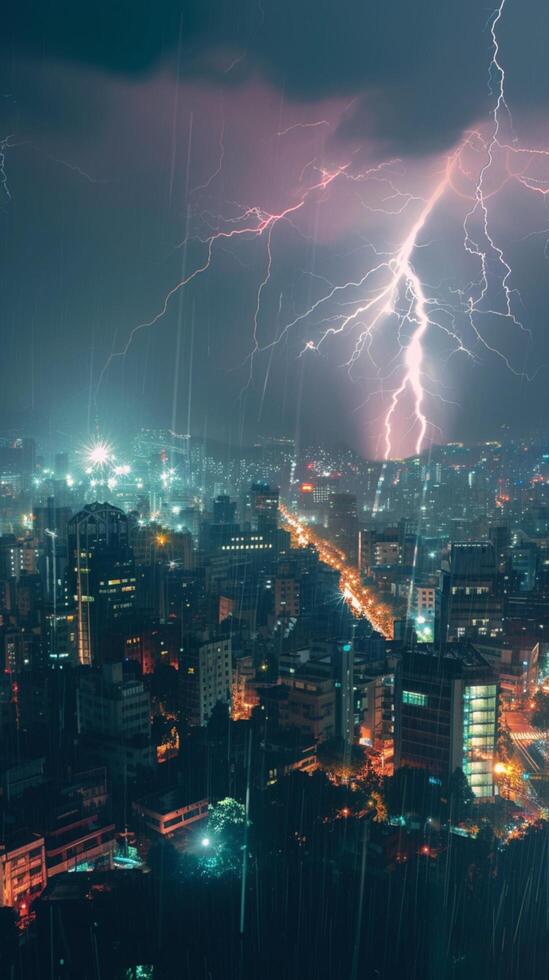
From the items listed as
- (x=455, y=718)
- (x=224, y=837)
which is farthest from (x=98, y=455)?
(x=224, y=837)

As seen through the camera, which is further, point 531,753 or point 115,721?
Answer: point 531,753

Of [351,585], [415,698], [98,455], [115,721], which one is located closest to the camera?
[415,698]

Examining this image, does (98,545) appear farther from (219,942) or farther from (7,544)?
(219,942)

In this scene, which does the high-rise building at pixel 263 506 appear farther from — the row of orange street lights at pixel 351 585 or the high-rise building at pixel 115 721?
the high-rise building at pixel 115 721

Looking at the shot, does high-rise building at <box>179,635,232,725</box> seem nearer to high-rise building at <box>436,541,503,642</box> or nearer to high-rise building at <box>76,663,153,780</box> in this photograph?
high-rise building at <box>76,663,153,780</box>

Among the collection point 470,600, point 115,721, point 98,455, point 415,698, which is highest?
point 98,455

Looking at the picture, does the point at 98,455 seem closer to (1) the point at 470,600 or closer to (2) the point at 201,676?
(1) the point at 470,600

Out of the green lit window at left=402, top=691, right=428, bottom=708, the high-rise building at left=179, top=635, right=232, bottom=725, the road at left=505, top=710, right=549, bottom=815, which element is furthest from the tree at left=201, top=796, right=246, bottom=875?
the road at left=505, top=710, right=549, bottom=815
